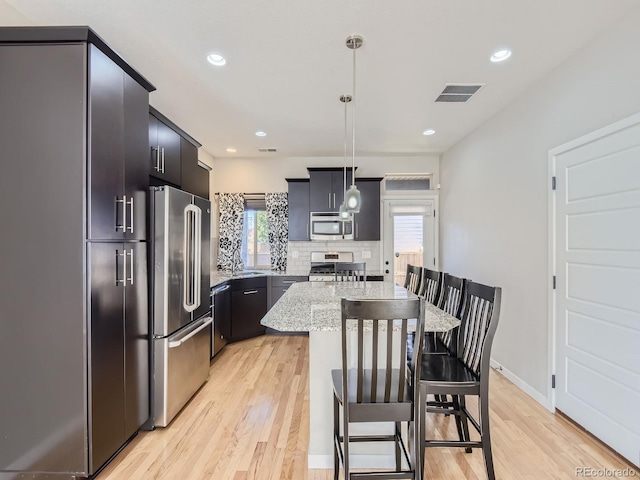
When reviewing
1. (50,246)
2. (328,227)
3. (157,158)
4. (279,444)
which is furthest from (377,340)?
(328,227)

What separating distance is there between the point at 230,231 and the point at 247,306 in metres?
1.40

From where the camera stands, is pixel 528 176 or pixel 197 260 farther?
pixel 528 176

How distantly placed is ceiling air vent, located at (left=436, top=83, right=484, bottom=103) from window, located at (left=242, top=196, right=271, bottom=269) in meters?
3.24

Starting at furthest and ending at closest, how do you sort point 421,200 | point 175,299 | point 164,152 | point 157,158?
point 421,200
point 164,152
point 157,158
point 175,299

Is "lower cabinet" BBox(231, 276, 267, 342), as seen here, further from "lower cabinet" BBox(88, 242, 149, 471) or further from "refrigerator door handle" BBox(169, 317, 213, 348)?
"lower cabinet" BBox(88, 242, 149, 471)

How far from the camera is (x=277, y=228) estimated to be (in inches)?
198

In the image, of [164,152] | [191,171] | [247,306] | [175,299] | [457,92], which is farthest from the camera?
[247,306]

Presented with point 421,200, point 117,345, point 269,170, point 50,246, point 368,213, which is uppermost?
point 269,170

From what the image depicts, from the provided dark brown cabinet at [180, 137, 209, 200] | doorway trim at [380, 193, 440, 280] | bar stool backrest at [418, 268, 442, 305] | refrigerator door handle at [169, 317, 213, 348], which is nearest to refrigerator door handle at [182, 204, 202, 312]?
refrigerator door handle at [169, 317, 213, 348]

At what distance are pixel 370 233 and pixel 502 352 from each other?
7.56ft

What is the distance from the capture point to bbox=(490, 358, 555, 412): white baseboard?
2.51 m

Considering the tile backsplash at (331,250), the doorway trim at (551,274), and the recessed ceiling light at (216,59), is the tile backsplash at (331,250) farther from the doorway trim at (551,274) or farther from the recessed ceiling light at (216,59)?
the recessed ceiling light at (216,59)

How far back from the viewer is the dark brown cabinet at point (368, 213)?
4711mm

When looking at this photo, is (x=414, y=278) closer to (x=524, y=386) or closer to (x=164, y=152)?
(x=524, y=386)
